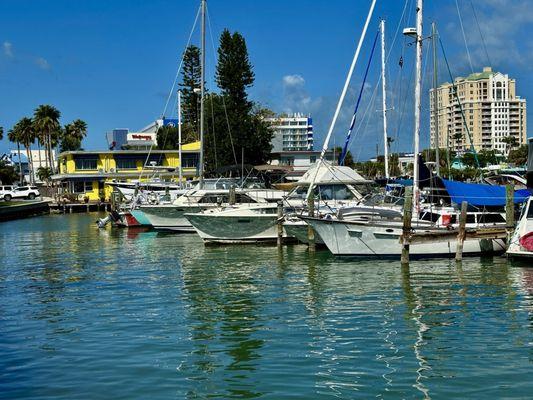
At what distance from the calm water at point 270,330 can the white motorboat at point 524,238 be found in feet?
2.12

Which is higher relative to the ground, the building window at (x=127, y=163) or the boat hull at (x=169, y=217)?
the building window at (x=127, y=163)

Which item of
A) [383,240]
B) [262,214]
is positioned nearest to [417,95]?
[383,240]

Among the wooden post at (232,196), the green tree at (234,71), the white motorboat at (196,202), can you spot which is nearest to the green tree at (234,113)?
the green tree at (234,71)

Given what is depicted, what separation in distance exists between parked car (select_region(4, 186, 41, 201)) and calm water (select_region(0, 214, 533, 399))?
68035mm

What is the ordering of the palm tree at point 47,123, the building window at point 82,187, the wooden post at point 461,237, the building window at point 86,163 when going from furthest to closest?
1. the palm tree at point 47,123
2. the building window at point 86,163
3. the building window at point 82,187
4. the wooden post at point 461,237

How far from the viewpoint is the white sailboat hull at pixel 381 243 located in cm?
2600

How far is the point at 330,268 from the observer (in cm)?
2500

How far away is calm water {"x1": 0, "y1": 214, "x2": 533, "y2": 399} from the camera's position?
11.9 metres

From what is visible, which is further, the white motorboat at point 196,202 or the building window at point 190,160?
the building window at point 190,160

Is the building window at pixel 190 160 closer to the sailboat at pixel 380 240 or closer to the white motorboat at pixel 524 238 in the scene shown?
the sailboat at pixel 380 240

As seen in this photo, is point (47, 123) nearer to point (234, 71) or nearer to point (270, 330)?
point (234, 71)

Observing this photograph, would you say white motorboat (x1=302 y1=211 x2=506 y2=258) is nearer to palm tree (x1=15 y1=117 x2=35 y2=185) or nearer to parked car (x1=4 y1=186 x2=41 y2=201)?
parked car (x1=4 y1=186 x2=41 y2=201)

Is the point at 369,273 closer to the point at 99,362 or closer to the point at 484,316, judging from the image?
the point at 484,316

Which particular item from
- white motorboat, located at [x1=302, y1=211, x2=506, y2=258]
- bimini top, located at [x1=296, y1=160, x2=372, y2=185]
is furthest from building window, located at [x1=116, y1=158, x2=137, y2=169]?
white motorboat, located at [x1=302, y1=211, x2=506, y2=258]
